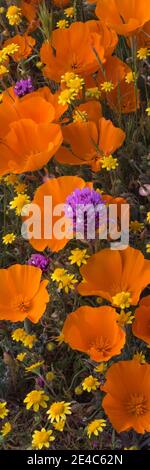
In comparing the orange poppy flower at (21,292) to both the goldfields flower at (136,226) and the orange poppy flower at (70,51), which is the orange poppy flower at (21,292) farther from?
the orange poppy flower at (70,51)

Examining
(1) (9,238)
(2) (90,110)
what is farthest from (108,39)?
(1) (9,238)

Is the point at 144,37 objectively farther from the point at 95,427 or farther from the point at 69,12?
→ the point at 95,427

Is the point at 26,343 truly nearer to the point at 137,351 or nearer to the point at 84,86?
the point at 137,351

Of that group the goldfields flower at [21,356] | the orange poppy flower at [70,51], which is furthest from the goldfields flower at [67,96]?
the goldfields flower at [21,356]

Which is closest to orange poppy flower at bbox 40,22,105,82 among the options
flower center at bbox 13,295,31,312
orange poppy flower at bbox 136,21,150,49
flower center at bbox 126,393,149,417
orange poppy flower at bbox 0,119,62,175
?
orange poppy flower at bbox 136,21,150,49

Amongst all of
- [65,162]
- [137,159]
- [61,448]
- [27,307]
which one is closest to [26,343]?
[27,307]

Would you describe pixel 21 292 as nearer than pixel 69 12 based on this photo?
Yes
